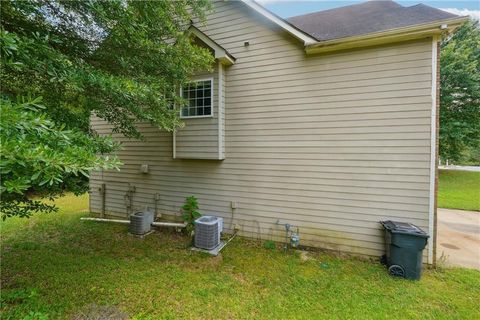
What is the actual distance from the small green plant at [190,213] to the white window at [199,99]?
2.19 metres

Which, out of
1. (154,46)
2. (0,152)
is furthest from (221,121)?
(0,152)

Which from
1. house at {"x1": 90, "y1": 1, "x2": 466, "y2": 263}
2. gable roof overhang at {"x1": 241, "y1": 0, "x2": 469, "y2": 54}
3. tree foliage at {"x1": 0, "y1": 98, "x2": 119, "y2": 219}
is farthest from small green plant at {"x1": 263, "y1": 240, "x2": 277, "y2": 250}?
gable roof overhang at {"x1": 241, "y1": 0, "x2": 469, "y2": 54}

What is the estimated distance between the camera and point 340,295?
3.43 meters

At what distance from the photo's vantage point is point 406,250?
12.8 ft

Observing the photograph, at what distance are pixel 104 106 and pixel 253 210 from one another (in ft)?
12.6

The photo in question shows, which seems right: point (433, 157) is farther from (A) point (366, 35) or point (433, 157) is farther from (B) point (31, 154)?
(B) point (31, 154)

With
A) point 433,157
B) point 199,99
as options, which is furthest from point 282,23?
point 433,157

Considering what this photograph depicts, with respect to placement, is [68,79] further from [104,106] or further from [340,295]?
[340,295]

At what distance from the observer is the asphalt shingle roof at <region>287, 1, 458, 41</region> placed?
4.34 m

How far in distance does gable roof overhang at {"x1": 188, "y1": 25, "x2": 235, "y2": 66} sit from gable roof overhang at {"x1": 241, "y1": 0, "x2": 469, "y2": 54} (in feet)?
3.91

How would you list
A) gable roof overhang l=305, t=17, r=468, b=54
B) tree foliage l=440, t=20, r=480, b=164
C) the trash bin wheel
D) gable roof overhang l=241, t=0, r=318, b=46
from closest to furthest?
gable roof overhang l=305, t=17, r=468, b=54
the trash bin wheel
gable roof overhang l=241, t=0, r=318, b=46
tree foliage l=440, t=20, r=480, b=164

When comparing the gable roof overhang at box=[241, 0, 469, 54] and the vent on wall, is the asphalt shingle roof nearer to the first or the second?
the gable roof overhang at box=[241, 0, 469, 54]

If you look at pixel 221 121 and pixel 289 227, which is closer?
pixel 289 227

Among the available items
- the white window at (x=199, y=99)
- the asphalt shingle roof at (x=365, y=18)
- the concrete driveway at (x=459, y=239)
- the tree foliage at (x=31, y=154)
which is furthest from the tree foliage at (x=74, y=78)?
the concrete driveway at (x=459, y=239)
